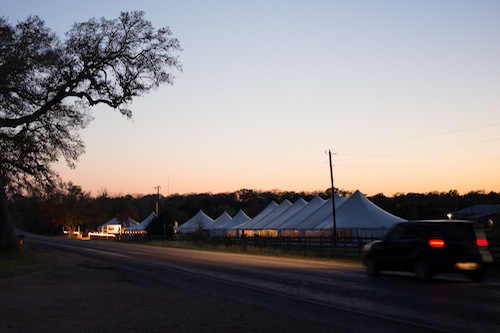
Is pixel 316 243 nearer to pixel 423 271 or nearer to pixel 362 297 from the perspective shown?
pixel 423 271

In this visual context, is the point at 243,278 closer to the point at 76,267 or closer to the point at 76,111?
the point at 76,267

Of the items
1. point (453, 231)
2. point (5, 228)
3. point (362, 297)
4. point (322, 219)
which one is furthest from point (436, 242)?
point (322, 219)

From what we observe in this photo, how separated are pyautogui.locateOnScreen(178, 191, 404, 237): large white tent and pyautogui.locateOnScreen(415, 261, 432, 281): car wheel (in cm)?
3159

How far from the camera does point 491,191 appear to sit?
150m

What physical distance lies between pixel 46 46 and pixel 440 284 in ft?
67.7

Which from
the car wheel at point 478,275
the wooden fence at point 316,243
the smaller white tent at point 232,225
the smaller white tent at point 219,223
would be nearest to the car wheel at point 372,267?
the car wheel at point 478,275

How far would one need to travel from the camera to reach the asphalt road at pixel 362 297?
9.45m

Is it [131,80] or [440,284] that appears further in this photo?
[131,80]

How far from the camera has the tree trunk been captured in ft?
103

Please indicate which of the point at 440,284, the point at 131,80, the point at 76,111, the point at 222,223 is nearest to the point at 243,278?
the point at 440,284

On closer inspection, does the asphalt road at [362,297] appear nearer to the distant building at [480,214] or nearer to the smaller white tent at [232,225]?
the smaller white tent at [232,225]

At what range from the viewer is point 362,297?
1280 cm

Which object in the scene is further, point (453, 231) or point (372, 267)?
point (372, 267)

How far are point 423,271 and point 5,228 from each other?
24255 mm
